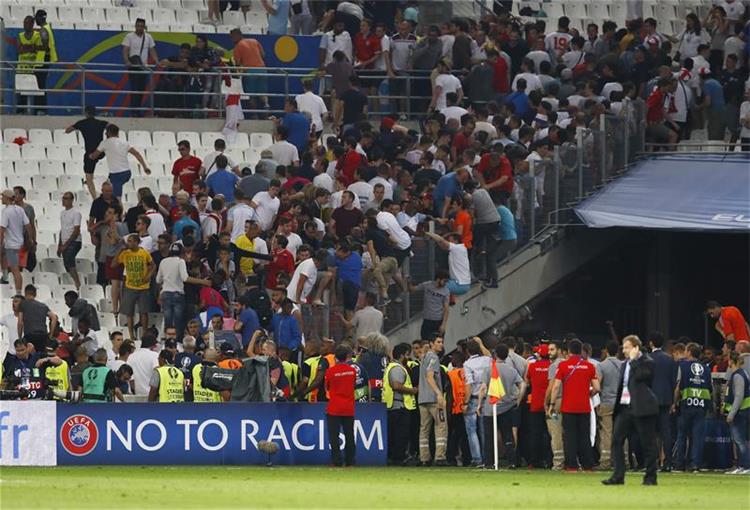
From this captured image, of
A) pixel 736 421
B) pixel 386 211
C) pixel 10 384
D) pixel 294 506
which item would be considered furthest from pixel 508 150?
pixel 294 506

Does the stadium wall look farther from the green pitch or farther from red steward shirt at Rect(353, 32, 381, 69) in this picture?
red steward shirt at Rect(353, 32, 381, 69)

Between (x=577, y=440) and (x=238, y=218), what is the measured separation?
6588 millimetres

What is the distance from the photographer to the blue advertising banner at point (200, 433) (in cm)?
2598

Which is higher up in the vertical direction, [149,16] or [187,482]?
[149,16]

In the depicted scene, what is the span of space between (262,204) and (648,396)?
33.5 ft

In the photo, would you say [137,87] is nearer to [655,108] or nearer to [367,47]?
[367,47]

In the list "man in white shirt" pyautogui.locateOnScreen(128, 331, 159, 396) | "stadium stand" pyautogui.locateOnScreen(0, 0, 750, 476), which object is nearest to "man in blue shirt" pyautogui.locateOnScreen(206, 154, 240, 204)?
"stadium stand" pyautogui.locateOnScreen(0, 0, 750, 476)

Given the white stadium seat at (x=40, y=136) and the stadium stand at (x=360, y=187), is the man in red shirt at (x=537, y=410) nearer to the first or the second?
the stadium stand at (x=360, y=187)

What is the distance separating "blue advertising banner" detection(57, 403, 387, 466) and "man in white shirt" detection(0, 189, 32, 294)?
5624mm

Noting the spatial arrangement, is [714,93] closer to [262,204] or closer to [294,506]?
[262,204]

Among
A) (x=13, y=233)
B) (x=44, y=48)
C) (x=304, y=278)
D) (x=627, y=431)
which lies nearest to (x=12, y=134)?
(x=44, y=48)

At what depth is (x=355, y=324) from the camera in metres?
29.0

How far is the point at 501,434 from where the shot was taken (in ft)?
90.1

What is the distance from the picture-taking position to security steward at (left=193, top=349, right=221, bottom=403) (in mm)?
26781
